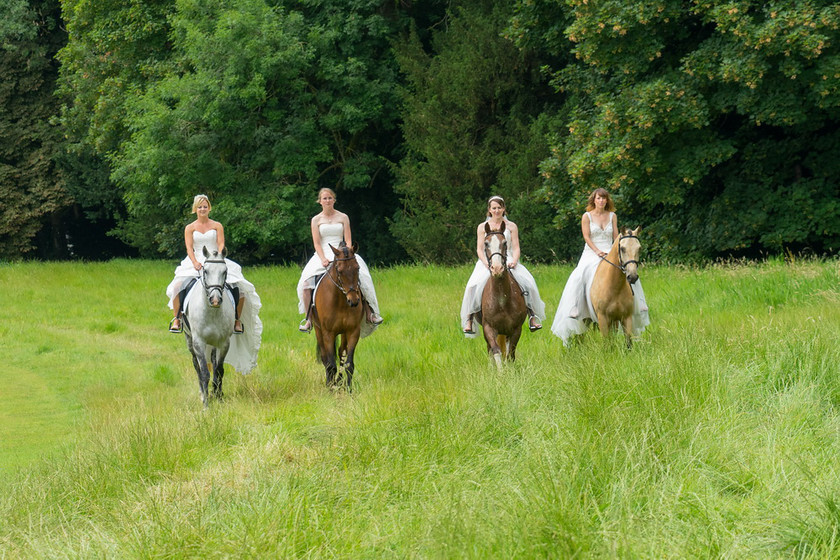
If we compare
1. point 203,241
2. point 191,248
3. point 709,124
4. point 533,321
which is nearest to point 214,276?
point 191,248

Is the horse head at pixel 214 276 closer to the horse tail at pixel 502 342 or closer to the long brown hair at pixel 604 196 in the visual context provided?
the horse tail at pixel 502 342

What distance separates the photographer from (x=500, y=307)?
33.8 ft

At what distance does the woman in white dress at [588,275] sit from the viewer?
11188 mm

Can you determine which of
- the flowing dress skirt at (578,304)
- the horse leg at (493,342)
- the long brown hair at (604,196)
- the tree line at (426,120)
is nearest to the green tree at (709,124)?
the tree line at (426,120)

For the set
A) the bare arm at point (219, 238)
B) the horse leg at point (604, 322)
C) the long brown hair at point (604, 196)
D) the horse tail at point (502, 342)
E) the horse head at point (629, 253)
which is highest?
the long brown hair at point (604, 196)

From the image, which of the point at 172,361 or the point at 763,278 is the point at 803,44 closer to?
the point at 763,278

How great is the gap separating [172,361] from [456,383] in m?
7.57

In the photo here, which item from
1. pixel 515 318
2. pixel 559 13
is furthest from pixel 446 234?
pixel 515 318

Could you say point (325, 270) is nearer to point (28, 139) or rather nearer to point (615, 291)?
point (615, 291)

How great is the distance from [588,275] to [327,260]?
319 centimetres

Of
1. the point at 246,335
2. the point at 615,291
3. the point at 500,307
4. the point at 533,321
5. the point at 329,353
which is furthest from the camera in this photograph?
the point at 246,335

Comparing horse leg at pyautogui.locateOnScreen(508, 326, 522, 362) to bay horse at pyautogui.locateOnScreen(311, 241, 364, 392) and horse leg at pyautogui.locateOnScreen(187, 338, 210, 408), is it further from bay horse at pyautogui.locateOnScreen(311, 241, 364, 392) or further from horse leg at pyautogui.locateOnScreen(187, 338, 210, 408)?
horse leg at pyautogui.locateOnScreen(187, 338, 210, 408)

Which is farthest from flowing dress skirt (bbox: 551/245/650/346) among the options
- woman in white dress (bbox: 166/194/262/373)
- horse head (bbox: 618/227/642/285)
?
woman in white dress (bbox: 166/194/262/373)

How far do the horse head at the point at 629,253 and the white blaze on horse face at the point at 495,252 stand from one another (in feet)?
4.16
